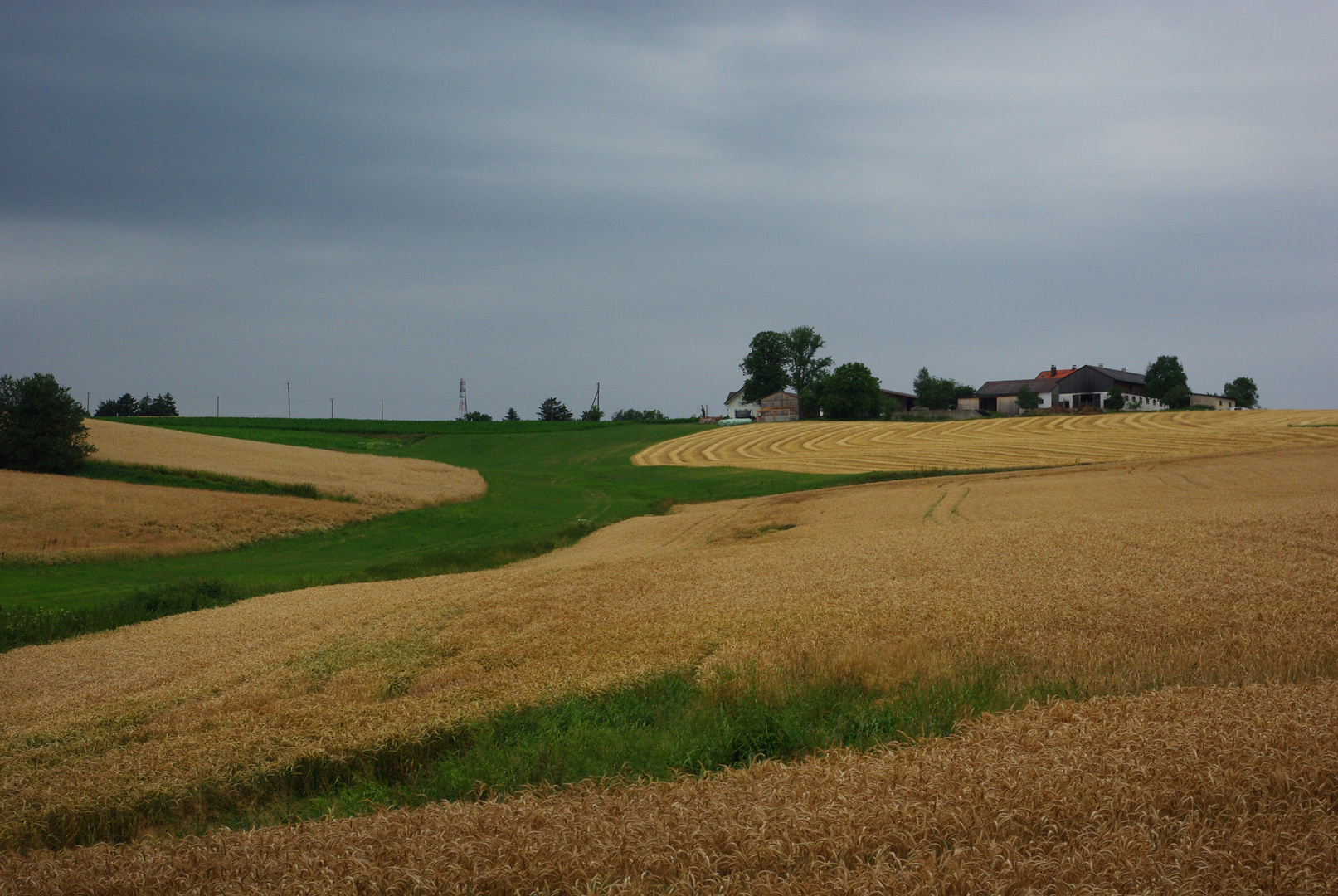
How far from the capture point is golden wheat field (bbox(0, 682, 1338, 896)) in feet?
9.95

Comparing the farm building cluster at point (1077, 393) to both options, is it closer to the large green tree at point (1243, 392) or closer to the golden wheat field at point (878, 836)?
the large green tree at point (1243, 392)

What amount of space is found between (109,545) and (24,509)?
13.8 feet

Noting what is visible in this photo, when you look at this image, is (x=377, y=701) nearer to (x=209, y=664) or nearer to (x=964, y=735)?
(x=209, y=664)

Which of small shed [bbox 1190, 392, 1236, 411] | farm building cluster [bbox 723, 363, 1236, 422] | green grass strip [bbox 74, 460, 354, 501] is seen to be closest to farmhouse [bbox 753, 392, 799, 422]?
farm building cluster [bbox 723, 363, 1236, 422]

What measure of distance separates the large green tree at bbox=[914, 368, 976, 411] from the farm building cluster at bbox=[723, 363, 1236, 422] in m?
1.47

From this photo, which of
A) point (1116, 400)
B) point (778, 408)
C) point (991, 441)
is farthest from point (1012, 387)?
point (991, 441)

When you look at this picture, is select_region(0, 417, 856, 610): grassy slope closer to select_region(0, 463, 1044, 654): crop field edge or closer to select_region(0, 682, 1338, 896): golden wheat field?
select_region(0, 463, 1044, 654): crop field edge

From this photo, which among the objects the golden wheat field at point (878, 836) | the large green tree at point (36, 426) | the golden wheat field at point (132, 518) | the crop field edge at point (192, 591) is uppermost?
the large green tree at point (36, 426)

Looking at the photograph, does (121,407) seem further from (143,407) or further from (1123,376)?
(1123,376)

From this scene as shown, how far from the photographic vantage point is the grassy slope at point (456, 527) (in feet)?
66.8

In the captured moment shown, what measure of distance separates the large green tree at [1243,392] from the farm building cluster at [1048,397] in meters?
12.9

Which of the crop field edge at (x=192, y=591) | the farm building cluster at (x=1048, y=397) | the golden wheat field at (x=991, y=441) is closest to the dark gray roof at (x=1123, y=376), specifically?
the farm building cluster at (x=1048, y=397)

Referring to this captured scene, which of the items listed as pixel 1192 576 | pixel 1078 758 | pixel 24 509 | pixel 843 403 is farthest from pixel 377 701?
pixel 843 403

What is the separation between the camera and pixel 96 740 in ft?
22.8
